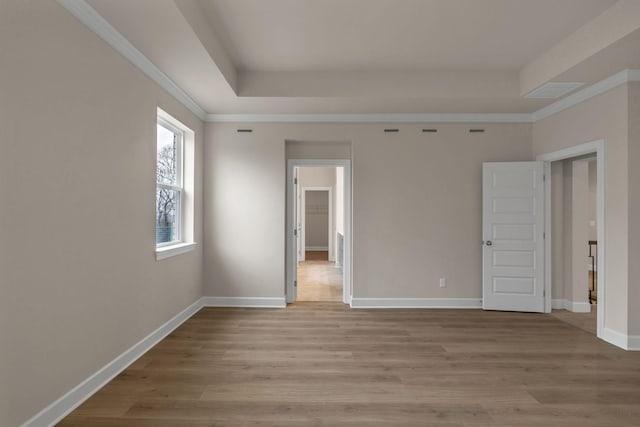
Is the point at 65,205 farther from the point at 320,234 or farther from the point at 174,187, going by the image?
the point at 320,234

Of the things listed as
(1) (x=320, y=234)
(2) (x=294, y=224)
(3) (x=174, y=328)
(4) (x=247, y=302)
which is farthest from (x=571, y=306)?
(1) (x=320, y=234)

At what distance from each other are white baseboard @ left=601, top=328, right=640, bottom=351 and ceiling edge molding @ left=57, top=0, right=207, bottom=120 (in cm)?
522

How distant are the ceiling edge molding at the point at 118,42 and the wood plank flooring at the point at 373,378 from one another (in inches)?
102

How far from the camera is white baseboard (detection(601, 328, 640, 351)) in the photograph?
345cm

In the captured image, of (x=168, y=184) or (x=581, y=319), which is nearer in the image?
(x=168, y=184)

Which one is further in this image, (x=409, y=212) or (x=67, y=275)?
(x=409, y=212)

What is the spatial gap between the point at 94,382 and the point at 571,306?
218 inches

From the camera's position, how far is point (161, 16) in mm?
2482

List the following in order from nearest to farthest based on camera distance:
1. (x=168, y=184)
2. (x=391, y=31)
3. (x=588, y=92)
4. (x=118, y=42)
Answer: (x=118, y=42) → (x=391, y=31) → (x=588, y=92) → (x=168, y=184)

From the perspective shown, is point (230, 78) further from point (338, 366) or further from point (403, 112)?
point (338, 366)

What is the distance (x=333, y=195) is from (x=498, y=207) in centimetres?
556

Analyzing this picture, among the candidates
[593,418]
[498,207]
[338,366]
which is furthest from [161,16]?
[498,207]

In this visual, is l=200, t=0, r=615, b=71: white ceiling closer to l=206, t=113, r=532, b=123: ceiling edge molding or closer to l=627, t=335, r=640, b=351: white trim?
l=206, t=113, r=532, b=123: ceiling edge molding

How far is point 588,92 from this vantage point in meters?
3.89
